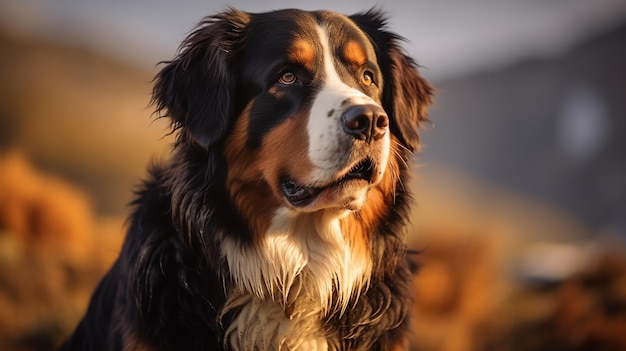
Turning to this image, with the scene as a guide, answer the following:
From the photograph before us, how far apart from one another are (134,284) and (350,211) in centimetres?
73

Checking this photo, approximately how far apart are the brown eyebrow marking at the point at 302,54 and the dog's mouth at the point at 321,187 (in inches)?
14.1

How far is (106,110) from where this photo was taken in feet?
11.2

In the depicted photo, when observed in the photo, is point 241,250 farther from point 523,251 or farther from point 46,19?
point 523,251

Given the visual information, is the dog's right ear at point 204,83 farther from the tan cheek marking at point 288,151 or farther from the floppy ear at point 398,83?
the floppy ear at point 398,83

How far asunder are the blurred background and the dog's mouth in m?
1.43

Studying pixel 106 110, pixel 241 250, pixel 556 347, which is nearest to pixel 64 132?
pixel 106 110

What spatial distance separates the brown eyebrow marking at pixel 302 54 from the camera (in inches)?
80.7

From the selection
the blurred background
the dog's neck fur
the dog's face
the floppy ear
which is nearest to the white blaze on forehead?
the dog's face

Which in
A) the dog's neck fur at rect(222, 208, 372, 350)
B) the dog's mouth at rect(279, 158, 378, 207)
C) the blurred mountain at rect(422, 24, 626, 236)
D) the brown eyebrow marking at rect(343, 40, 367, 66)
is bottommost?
the blurred mountain at rect(422, 24, 626, 236)

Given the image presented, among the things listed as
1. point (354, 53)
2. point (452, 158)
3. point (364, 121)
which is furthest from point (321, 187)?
point (452, 158)

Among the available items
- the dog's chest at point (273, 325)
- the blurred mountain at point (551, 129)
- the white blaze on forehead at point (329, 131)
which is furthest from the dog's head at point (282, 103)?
the blurred mountain at point (551, 129)

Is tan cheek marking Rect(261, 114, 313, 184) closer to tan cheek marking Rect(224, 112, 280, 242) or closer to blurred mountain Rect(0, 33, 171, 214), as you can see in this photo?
tan cheek marking Rect(224, 112, 280, 242)

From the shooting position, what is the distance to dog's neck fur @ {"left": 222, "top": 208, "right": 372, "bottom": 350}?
2.11 metres

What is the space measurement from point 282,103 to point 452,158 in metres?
A: 2.24
